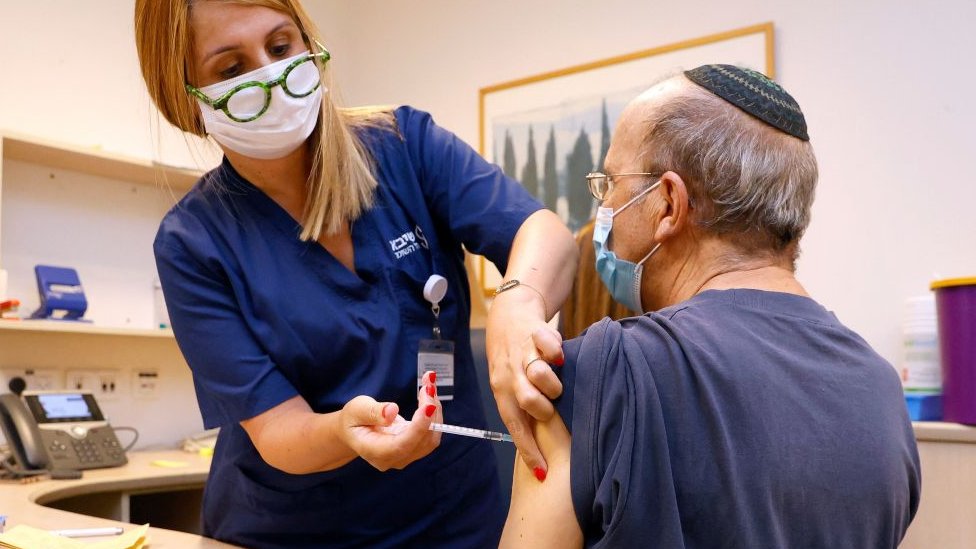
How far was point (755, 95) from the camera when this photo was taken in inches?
39.1

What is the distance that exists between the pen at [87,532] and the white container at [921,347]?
2.00 meters

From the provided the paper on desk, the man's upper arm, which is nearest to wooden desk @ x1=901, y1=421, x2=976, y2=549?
the man's upper arm

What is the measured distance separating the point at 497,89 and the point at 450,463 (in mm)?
2430

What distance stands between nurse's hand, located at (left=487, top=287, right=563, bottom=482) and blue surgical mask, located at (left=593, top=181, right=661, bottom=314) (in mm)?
126

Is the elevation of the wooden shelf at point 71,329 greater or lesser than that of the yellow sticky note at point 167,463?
greater

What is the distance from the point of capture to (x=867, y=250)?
2.63 m

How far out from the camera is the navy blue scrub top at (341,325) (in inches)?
48.3

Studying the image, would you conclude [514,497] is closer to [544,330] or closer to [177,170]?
[544,330]

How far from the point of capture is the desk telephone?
2283mm

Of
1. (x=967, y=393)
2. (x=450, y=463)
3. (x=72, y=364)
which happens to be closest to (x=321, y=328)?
(x=450, y=463)

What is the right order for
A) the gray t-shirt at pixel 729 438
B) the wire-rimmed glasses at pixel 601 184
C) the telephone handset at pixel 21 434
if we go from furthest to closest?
the telephone handset at pixel 21 434, the wire-rimmed glasses at pixel 601 184, the gray t-shirt at pixel 729 438

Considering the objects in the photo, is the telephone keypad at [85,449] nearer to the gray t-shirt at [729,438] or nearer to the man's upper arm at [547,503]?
the man's upper arm at [547,503]

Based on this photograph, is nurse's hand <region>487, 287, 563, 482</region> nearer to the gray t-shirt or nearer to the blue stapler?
the gray t-shirt

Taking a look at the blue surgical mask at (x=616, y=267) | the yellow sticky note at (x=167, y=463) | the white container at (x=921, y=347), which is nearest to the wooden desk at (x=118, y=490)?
the yellow sticky note at (x=167, y=463)
